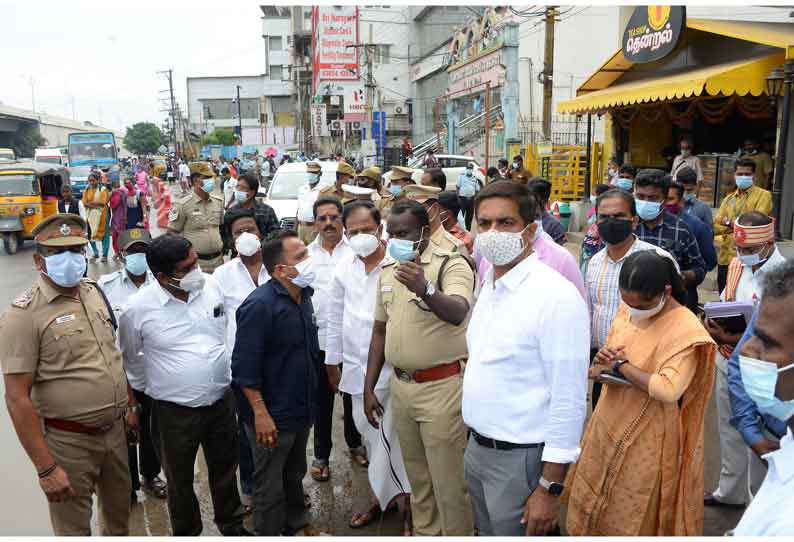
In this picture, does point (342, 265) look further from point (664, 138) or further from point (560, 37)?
point (560, 37)

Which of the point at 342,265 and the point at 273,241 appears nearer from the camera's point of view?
the point at 273,241

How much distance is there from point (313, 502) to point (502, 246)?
2.67 meters

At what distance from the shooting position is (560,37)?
73.4 ft

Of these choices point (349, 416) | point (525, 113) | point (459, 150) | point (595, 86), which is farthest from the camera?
point (459, 150)

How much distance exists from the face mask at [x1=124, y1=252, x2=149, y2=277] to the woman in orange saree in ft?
10.1

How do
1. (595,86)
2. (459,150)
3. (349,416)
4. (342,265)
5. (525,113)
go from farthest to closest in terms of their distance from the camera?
(459,150) → (525,113) → (595,86) → (349,416) → (342,265)

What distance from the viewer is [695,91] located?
10383 mm

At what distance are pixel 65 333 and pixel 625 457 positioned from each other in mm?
2713

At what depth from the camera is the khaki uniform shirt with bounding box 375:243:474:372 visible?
3.26m

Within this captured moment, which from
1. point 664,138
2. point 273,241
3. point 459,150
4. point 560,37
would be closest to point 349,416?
point 273,241

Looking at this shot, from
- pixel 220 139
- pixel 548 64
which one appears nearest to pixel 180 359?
pixel 548 64

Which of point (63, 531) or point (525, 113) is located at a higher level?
point (525, 113)

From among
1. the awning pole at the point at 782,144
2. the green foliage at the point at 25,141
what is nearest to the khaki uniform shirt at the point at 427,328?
the awning pole at the point at 782,144

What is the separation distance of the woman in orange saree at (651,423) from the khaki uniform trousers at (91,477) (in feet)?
8.01
